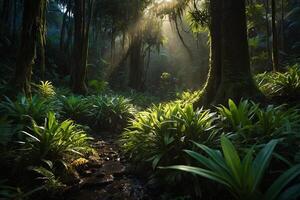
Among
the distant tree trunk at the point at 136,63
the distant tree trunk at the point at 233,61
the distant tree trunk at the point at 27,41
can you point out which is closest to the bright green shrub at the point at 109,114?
the distant tree trunk at the point at 27,41

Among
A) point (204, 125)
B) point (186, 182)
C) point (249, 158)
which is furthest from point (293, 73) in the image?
point (249, 158)

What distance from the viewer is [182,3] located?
12.2 meters

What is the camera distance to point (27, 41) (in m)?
7.01

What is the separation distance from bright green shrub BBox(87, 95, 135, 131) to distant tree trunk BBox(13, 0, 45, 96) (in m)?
2.21

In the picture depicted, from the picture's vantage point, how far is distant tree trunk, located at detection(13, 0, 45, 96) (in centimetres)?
688

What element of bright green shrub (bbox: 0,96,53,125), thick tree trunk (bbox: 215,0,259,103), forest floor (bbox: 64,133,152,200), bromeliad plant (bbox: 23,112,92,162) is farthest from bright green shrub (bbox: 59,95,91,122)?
thick tree trunk (bbox: 215,0,259,103)

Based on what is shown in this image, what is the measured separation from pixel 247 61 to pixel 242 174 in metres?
4.47

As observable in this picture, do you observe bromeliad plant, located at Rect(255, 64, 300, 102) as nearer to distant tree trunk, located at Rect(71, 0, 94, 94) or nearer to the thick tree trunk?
the thick tree trunk

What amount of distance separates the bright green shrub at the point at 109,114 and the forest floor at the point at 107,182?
2851 mm

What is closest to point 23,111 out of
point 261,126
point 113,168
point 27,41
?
point 27,41

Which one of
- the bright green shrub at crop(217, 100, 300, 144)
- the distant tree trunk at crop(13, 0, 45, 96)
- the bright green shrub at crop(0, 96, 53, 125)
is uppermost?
the distant tree trunk at crop(13, 0, 45, 96)

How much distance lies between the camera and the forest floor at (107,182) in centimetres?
374

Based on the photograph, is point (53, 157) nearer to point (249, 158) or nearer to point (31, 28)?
point (249, 158)

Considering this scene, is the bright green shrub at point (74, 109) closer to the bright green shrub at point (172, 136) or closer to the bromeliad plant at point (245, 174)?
the bright green shrub at point (172, 136)
